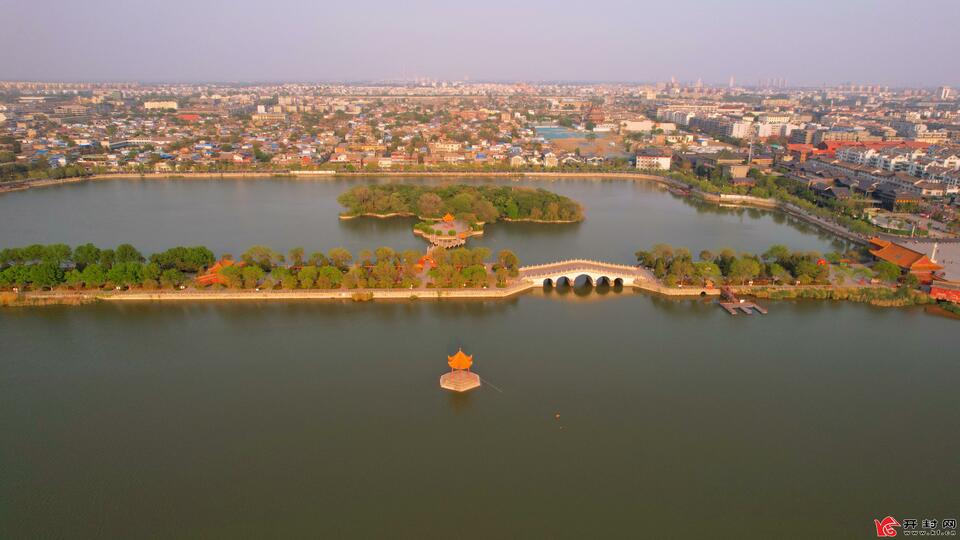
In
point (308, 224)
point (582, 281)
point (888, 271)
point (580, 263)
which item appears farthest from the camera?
point (308, 224)

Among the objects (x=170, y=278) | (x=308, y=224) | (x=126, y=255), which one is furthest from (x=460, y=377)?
(x=308, y=224)

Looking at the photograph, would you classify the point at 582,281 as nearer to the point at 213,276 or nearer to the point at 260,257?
the point at 260,257

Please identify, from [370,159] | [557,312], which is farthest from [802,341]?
[370,159]

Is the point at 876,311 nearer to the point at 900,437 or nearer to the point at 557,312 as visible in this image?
the point at 900,437

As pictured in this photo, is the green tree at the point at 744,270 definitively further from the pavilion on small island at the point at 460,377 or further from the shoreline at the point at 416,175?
the shoreline at the point at 416,175

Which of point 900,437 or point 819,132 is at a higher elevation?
point 819,132
